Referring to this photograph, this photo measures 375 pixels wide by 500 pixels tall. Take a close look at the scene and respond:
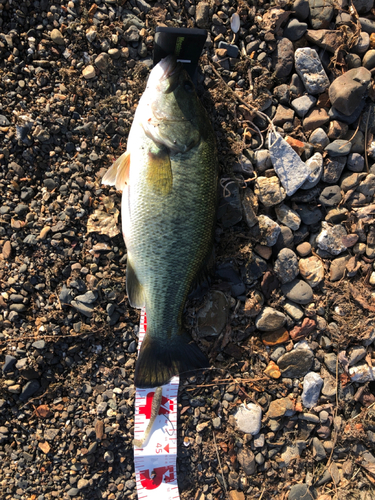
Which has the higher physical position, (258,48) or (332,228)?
(258,48)

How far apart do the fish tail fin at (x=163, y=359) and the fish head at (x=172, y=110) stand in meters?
1.52

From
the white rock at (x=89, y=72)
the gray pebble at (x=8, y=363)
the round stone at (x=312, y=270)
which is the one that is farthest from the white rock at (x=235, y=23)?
the gray pebble at (x=8, y=363)

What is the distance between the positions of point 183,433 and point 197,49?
3257mm

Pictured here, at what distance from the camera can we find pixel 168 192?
233cm

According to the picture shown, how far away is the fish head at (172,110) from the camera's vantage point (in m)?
2.35

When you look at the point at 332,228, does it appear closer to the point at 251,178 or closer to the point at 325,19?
the point at 251,178

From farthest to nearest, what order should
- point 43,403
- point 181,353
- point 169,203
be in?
point 43,403 → point 181,353 → point 169,203

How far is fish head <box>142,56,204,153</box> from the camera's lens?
235cm

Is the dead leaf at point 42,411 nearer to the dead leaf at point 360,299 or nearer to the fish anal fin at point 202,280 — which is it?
the fish anal fin at point 202,280

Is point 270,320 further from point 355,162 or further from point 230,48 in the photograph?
point 230,48

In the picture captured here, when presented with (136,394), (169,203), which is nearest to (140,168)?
(169,203)

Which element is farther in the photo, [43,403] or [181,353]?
[43,403]

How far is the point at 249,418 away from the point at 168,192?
7.03 ft

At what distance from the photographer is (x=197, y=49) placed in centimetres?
246
